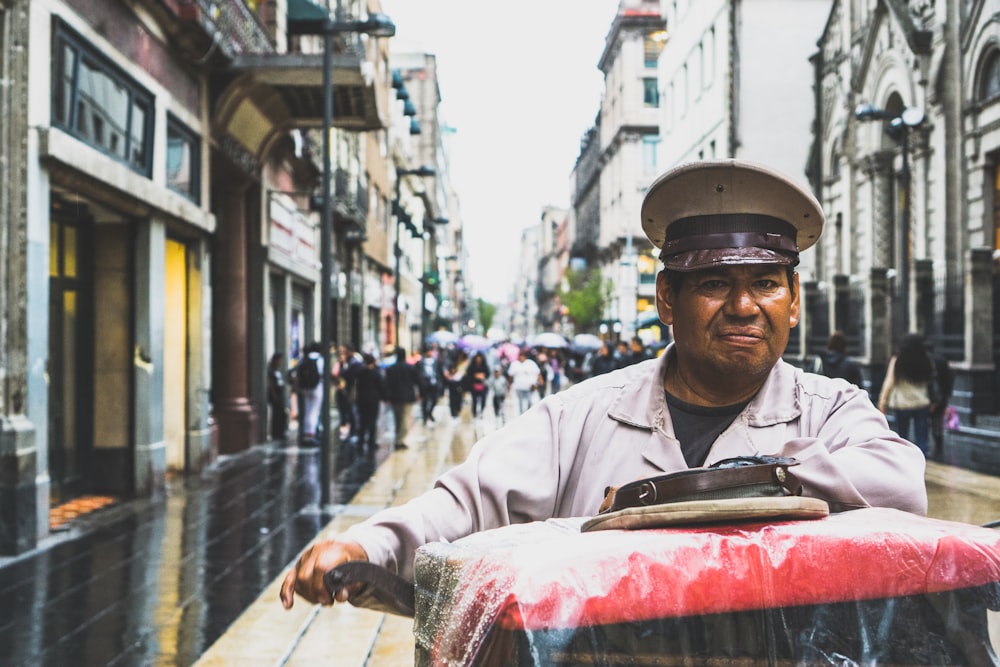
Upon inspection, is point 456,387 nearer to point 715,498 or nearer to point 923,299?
point 923,299

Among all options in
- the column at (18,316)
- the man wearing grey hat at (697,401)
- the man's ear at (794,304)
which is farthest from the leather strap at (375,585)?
the column at (18,316)

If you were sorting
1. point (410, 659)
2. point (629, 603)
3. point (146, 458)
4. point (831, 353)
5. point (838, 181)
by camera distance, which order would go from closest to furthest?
1. point (629, 603)
2. point (410, 659)
3. point (146, 458)
4. point (831, 353)
5. point (838, 181)

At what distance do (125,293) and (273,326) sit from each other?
8.58 m

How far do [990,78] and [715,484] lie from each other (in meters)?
23.3

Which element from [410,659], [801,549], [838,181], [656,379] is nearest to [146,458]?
[410,659]

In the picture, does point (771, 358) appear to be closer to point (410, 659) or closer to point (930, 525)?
point (930, 525)

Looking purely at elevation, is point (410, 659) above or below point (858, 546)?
below

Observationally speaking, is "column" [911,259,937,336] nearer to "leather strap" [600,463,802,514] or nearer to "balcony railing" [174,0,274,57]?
"balcony railing" [174,0,274,57]

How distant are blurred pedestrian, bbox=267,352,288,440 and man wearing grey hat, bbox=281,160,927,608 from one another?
1677 cm

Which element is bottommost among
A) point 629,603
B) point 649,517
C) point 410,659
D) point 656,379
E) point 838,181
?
point 410,659

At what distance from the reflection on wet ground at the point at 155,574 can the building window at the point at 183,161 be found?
386 cm

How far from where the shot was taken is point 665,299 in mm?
2596

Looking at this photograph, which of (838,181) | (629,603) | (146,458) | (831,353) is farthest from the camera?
(838,181)

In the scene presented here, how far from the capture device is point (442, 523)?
225 cm
